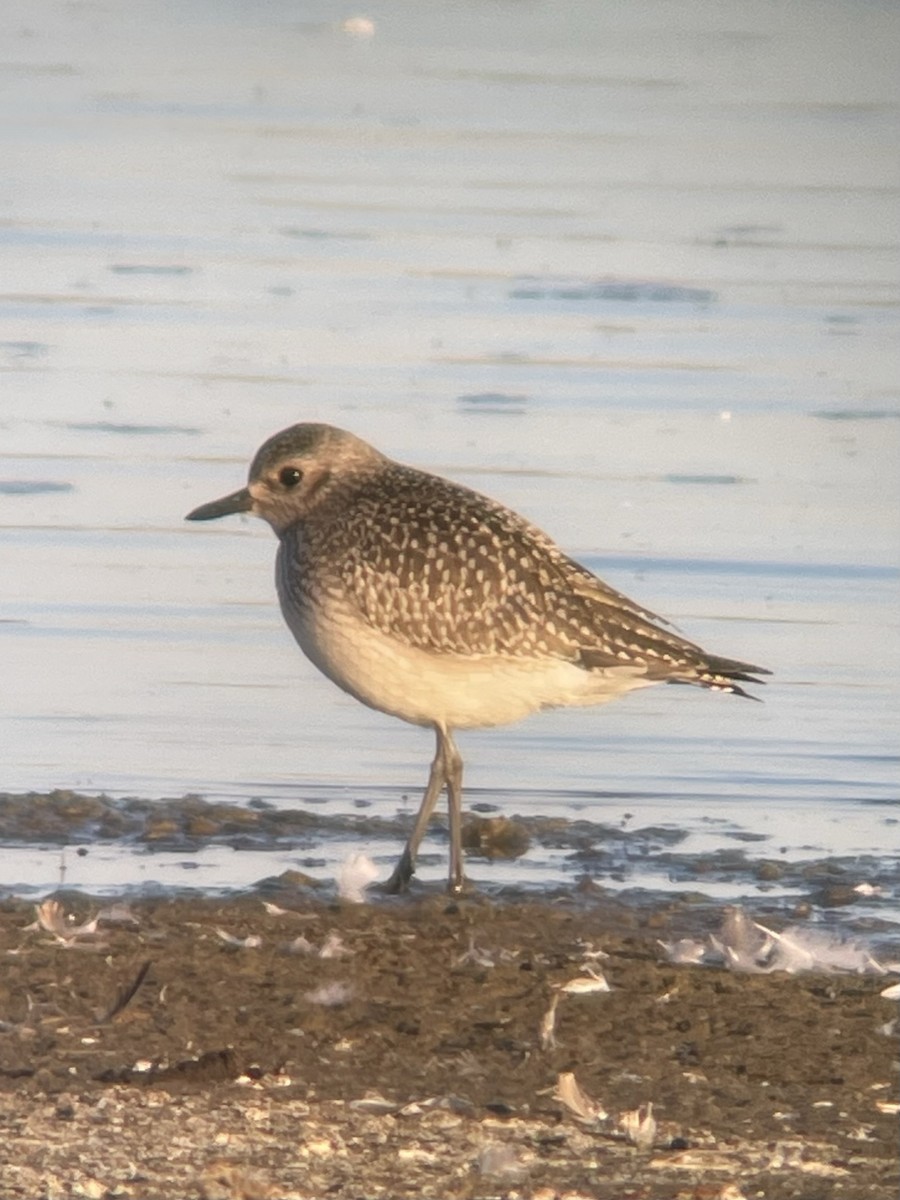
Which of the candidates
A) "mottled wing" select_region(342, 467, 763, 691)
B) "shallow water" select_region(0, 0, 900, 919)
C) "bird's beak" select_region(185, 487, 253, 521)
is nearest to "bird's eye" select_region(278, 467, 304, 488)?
"bird's beak" select_region(185, 487, 253, 521)

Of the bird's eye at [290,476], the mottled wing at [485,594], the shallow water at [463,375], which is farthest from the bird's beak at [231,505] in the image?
the shallow water at [463,375]

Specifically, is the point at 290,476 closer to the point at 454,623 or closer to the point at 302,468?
the point at 302,468

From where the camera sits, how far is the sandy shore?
5883 millimetres

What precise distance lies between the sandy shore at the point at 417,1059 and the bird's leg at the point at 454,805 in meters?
0.21

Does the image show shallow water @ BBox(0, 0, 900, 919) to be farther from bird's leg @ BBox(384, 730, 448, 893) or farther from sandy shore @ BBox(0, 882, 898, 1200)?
sandy shore @ BBox(0, 882, 898, 1200)

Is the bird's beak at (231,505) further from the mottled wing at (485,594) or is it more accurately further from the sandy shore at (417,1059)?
the sandy shore at (417,1059)

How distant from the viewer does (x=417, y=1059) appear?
6703 mm

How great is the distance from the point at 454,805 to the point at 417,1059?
1.94m

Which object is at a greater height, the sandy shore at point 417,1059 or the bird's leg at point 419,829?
the bird's leg at point 419,829

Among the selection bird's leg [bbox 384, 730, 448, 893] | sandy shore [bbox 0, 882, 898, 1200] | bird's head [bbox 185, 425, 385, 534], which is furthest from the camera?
bird's head [bbox 185, 425, 385, 534]

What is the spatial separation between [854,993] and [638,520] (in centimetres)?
549

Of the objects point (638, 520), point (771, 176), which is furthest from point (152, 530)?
point (771, 176)

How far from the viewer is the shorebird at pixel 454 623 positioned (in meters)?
8.38

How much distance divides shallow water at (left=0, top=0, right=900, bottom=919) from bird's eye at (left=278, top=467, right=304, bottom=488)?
1085 millimetres
